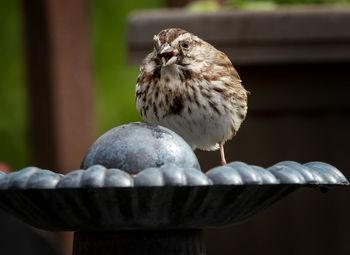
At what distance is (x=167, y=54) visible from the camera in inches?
135

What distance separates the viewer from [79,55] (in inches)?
254

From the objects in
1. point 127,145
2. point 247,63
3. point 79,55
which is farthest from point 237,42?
point 127,145

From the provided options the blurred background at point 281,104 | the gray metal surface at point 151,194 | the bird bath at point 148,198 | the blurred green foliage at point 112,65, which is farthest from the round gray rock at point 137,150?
the blurred green foliage at point 112,65

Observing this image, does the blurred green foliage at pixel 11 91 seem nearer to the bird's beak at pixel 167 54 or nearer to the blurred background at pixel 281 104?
the blurred background at pixel 281 104

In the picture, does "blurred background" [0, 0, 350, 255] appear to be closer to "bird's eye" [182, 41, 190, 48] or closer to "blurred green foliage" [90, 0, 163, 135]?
"bird's eye" [182, 41, 190, 48]

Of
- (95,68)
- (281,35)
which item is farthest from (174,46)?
(95,68)

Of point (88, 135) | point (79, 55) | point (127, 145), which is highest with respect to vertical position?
point (127, 145)

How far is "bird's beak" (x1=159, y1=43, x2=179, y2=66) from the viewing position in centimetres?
334

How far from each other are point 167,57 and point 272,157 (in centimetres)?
176

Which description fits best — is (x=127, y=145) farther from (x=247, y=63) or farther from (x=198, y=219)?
(x=247, y=63)

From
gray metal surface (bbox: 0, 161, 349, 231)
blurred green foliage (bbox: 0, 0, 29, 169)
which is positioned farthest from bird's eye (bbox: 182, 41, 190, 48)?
blurred green foliage (bbox: 0, 0, 29, 169)

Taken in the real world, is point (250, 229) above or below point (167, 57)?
below

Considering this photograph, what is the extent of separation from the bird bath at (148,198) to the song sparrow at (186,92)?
1058 millimetres

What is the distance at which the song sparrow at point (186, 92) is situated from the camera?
11.7 feet
